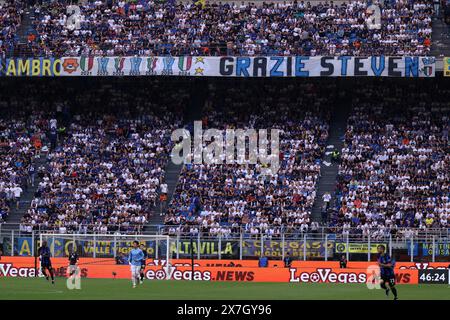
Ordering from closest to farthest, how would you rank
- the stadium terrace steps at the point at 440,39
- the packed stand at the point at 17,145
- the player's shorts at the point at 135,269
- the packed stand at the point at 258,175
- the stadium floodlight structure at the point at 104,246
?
1. the player's shorts at the point at 135,269
2. the stadium floodlight structure at the point at 104,246
3. the packed stand at the point at 258,175
4. the packed stand at the point at 17,145
5. the stadium terrace steps at the point at 440,39

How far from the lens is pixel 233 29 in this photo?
68.9 meters

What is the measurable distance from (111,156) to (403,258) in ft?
64.8

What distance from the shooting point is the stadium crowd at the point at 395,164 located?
58188 millimetres

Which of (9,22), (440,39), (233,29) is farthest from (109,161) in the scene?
(440,39)

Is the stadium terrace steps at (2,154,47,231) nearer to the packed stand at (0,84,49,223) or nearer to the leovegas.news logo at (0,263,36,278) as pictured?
the packed stand at (0,84,49,223)

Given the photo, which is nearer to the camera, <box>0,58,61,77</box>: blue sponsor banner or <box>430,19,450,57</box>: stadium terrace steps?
<box>430,19,450,57</box>: stadium terrace steps

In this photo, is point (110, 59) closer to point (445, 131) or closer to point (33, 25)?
point (33, 25)

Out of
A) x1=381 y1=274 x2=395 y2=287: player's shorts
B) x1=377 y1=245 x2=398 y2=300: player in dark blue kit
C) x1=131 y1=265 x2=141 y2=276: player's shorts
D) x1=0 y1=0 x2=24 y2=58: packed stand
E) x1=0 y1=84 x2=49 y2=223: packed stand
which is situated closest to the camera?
x1=377 y1=245 x2=398 y2=300: player in dark blue kit

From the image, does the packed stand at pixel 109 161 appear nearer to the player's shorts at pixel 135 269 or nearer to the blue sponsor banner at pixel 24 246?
the blue sponsor banner at pixel 24 246

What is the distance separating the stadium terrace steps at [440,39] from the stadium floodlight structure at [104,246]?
776 inches

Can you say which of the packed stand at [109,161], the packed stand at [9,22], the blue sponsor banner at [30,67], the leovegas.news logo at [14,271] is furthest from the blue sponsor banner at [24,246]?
the packed stand at [9,22]

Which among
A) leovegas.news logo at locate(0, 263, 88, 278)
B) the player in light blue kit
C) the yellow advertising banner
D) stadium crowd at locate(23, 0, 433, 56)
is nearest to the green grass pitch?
the player in light blue kit

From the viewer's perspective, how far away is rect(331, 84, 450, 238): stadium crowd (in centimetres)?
5819

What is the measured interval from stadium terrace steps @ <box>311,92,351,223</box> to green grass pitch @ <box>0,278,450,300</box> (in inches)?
473
